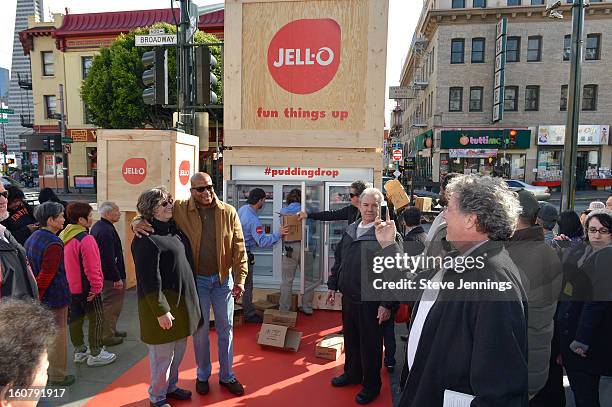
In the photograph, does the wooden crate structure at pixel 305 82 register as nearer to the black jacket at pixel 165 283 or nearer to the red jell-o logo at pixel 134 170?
the red jell-o logo at pixel 134 170

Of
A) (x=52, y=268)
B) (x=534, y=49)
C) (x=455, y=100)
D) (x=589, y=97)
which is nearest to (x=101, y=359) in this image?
(x=52, y=268)

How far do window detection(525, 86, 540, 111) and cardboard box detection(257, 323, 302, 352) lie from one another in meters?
29.2

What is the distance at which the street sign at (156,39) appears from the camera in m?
7.26

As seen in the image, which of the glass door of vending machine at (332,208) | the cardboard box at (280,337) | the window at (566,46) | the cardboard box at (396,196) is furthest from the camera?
the window at (566,46)

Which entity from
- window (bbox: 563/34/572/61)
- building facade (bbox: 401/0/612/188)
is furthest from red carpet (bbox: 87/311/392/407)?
window (bbox: 563/34/572/61)

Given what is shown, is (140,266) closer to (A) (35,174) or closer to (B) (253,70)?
(B) (253,70)

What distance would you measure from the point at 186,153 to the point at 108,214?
99.4 inches

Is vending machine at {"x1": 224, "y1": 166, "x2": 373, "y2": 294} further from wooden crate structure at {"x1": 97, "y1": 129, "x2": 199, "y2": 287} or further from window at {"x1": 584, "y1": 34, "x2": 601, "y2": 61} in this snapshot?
window at {"x1": 584, "y1": 34, "x2": 601, "y2": 61}

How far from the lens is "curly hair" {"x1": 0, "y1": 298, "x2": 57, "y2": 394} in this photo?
3.98 ft

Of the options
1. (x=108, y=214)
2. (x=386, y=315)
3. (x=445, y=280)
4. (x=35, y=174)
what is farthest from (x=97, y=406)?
(x=35, y=174)

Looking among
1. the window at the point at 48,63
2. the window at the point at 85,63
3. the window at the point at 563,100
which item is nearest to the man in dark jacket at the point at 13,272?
the window at the point at 563,100

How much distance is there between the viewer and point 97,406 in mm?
3818

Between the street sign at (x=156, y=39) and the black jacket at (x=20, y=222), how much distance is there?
11.3ft

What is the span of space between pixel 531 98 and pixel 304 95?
27897 millimetres
